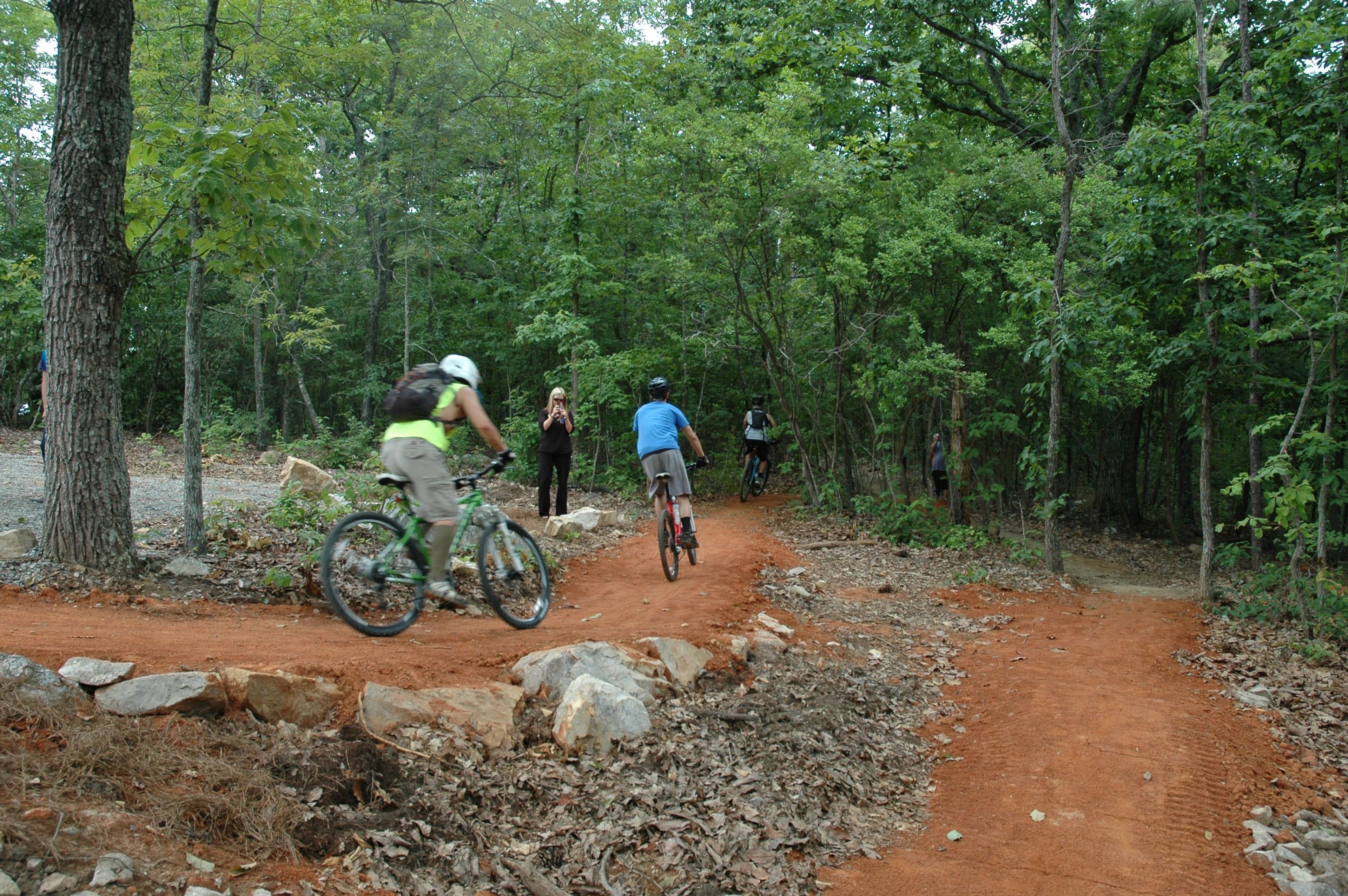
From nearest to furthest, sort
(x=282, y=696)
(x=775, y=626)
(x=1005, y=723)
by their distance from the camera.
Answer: (x=282, y=696)
(x=1005, y=723)
(x=775, y=626)

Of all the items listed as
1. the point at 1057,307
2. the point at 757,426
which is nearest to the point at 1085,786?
the point at 1057,307

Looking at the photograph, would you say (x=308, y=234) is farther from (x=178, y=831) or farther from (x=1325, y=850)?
(x=1325, y=850)

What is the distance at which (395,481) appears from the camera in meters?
5.23

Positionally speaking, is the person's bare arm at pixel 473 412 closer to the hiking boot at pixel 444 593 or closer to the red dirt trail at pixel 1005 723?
the hiking boot at pixel 444 593

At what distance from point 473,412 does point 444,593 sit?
121 cm

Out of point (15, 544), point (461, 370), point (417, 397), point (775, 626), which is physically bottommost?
point (775, 626)

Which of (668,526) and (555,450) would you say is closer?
(668,526)

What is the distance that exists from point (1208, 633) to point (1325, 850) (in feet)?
17.0

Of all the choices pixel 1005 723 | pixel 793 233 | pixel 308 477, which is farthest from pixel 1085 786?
pixel 793 233

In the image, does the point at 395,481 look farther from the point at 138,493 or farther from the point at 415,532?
the point at 138,493

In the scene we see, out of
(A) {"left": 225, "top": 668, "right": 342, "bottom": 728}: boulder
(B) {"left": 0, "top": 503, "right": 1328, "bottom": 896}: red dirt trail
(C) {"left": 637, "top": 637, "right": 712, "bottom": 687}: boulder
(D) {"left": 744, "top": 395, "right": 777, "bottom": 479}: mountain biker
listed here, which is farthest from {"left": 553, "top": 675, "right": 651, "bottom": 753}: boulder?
(D) {"left": 744, "top": 395, "right": 777, "bottom": 479}: mountain biker

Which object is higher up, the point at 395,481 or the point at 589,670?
the point at 395,481

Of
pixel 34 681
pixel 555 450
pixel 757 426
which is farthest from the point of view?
pixel 757 426

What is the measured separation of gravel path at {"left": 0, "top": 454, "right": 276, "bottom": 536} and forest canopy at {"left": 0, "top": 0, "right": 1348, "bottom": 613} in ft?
6.22
